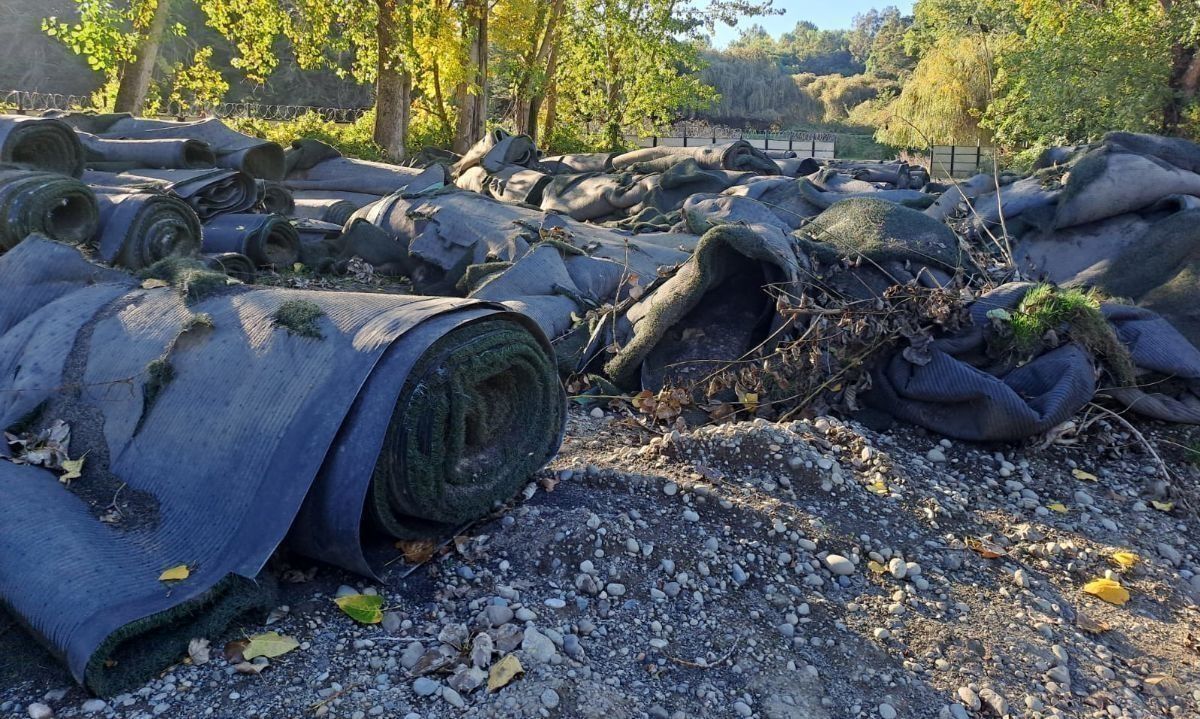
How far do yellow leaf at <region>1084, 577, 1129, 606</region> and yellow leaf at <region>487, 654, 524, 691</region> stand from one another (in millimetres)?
1738

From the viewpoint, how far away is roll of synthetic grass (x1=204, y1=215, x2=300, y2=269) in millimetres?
5680

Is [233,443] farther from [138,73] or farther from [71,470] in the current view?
[138,73]

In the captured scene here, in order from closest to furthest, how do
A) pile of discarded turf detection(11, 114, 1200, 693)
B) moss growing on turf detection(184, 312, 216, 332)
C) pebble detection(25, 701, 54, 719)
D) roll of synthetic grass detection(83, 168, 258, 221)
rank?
pebble detection(25, 701, 54, 719) < pile of discarded turf detection(11, 114, 1200, 693) < moss growing on turf detection(184, 312, 216, 332) < roll of synthetic grass detection(83, 168, 258, 221)

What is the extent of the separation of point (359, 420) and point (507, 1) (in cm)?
1360

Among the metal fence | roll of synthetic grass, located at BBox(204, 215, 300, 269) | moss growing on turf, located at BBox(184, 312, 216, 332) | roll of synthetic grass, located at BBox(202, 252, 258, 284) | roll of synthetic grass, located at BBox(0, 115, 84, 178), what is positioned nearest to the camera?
moss growing on turf, located at BBox(184, 312, 216, 332)

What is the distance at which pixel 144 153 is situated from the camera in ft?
22.6

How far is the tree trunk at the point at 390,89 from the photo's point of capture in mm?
12552

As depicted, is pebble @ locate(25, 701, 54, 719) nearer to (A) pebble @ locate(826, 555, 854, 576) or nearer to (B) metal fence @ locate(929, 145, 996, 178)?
(A) pebble @ locate(826, 555, 854, 576)

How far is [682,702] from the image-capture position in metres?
1.92

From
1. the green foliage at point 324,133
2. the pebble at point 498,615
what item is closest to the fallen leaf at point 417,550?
the pebble at point 498,615

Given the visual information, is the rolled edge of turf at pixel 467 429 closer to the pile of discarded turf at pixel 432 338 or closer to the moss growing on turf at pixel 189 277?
the pile of discarded turf at pixel 432 338

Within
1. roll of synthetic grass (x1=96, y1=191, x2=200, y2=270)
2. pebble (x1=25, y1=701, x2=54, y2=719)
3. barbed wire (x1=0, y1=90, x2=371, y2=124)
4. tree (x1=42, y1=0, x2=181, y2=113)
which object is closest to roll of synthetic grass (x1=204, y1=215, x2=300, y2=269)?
roll of synthetic grass (x1=96, y1=191, x2=200, y2=270)

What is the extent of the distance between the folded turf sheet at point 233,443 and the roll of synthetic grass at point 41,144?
3325 millimetres

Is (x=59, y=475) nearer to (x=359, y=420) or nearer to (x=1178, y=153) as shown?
(x=359, y=420)
